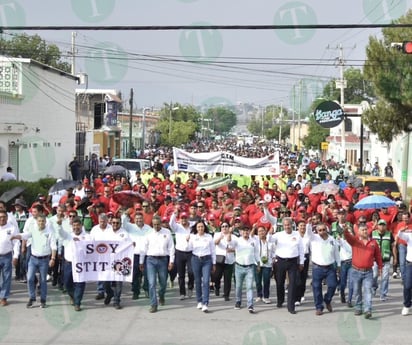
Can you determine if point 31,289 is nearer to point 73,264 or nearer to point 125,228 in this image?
point 73,264

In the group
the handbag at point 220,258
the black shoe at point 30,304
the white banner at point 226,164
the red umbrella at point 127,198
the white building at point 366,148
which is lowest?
the black shoe at point 30,304

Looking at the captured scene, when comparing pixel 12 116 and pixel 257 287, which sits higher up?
pixel 12 116

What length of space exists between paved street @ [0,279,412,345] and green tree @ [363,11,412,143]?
51.0ft

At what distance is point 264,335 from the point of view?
10320 mm

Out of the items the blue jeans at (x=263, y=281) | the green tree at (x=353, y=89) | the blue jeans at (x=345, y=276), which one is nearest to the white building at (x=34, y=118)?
the blue jeans at (x=263, y=281)

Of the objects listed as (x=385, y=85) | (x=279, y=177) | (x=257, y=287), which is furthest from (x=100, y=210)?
(x=385, y=85)

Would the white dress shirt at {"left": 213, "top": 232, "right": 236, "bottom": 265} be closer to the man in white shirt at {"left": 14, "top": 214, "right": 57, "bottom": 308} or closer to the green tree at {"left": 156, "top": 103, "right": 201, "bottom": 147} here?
the man in white shirt at {"left": 14, "top": 214, "right": 57, "bottom": 308}

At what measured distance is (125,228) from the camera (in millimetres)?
12602

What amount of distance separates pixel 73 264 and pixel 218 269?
2611 mm

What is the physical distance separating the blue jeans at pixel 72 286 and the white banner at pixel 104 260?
A: 142 millimetres

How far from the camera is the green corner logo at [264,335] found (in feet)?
32.7

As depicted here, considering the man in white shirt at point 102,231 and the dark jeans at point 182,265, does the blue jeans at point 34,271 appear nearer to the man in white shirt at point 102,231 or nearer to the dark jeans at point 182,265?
the man in white shirt at point 102,231

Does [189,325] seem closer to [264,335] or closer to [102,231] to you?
[264,335]

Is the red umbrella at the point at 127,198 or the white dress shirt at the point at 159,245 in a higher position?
the red umbrella at the point at 127,198
